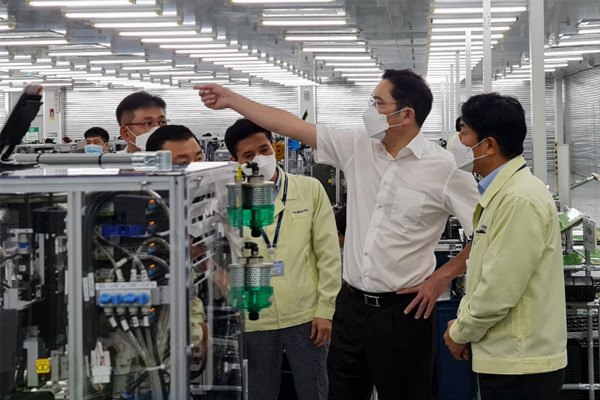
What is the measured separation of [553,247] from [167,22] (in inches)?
329

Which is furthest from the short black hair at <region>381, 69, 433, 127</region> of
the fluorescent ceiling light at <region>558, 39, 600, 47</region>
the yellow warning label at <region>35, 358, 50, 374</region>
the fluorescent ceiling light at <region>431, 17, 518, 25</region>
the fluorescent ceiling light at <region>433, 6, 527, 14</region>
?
the fluorescent ceiling light at <region>558, 39, 600, 47</region>

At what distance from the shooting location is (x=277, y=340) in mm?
3312

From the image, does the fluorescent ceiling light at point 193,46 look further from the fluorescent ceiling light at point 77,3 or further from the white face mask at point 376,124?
the white face mask at point 376,124

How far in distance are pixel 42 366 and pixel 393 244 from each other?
1.58 meters

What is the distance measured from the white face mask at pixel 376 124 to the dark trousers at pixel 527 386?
42.8 inches

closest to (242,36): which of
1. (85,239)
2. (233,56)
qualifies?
(233,56)

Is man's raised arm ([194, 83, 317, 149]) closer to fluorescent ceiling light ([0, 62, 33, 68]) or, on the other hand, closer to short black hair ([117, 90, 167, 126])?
short black hair ([117, 90, 167, 126])

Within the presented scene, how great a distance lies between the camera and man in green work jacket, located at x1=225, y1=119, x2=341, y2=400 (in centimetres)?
329

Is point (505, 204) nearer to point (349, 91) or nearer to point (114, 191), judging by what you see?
point (114, 191)

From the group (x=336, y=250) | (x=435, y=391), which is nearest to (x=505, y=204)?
(x=336, y=250)

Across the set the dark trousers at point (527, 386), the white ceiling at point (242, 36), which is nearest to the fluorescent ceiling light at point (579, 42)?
the white ceiling at point (242, 36)

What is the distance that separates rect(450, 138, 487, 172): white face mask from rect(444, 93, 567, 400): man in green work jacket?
198 millimetres

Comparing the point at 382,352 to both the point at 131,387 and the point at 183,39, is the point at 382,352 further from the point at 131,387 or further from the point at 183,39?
the point at 183,39

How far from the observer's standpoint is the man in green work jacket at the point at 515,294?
2.56 m
